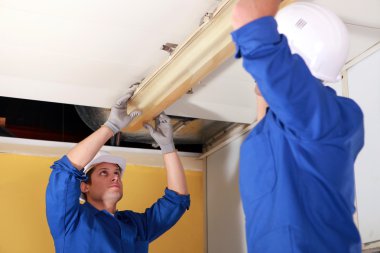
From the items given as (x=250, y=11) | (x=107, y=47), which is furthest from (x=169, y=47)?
(x=250, y=11)

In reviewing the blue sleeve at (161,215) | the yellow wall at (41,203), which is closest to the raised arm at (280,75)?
the blue sleeve at (161,215)

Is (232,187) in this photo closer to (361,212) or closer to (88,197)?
(88,197)

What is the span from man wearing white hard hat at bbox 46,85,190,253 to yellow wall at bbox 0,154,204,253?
0.45m

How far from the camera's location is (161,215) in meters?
2.76

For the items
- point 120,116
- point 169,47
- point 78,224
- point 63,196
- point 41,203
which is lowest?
point 78,224

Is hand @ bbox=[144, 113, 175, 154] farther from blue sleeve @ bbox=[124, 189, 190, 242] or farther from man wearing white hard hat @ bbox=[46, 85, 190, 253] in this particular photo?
blue sleeve @ bbox=[124, 189, 190, 242]

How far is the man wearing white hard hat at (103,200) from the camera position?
2.37 meters

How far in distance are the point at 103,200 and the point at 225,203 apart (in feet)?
2.98

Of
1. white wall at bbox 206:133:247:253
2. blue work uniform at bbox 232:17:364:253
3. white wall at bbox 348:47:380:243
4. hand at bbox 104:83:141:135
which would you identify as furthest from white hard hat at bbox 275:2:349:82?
white wall at bbox 206:133:247:253

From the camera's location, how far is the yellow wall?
9.91 ft

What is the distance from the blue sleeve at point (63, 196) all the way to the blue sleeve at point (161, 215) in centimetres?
41

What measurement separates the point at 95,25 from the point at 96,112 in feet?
3.70

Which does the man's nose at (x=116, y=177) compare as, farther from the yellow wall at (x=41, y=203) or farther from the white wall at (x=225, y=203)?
the white wall at (x=225, y=203)

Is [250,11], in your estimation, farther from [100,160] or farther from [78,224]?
[100,160]
